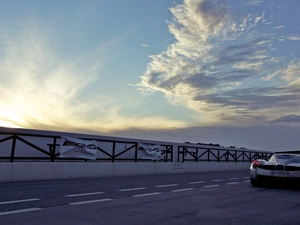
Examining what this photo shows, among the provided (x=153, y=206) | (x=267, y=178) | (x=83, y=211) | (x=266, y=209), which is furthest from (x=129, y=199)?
(x=267, y=178)

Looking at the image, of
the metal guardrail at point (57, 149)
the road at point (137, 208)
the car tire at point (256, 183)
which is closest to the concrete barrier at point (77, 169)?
the metal guardrail at point (57, 149)

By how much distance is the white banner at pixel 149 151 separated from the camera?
68.3ft

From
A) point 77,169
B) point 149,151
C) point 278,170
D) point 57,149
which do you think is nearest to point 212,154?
point 149,151

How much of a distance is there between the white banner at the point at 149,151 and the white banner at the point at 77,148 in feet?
13.2

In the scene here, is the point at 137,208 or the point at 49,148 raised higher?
the point at 49,148

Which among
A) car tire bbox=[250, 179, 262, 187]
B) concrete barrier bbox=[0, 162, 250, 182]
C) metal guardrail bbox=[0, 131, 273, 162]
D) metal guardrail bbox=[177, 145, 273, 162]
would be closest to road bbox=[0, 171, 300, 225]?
car tire bbox=[250, 179, 262, 187]

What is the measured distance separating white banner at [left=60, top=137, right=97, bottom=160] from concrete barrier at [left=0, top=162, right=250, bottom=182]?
557 mm

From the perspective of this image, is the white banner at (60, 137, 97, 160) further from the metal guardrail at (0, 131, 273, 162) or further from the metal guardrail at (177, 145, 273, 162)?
the metal guardrail at (177, 145, 273, 162)

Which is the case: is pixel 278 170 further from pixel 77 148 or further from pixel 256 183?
pixel 77 148

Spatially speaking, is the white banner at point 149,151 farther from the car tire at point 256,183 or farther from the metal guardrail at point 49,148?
the car tire at point 256,183

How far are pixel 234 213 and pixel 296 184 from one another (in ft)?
20.6

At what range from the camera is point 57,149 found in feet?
52.1

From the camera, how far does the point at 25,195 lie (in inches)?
354

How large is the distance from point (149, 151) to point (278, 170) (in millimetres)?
9931
